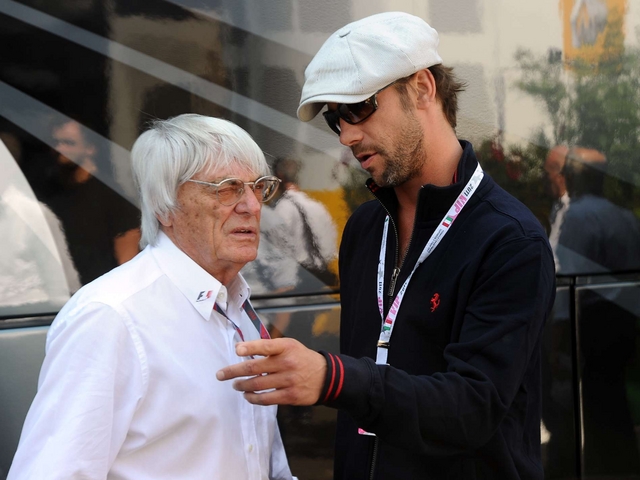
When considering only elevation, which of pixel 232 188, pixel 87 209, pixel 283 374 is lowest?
pixel 283 374

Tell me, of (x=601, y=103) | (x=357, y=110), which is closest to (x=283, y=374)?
(x=357, y=110)

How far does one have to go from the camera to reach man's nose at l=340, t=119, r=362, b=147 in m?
2.09

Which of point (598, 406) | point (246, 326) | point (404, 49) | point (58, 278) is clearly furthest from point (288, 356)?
point (598, 406)

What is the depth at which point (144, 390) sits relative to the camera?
1735 millimetres

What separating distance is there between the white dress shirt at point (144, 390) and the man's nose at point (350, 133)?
0.56 m

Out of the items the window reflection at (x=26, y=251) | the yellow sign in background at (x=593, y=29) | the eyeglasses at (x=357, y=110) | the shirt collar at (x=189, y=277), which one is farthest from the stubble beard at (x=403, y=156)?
the yellow sign in background at (x=593, y=29)

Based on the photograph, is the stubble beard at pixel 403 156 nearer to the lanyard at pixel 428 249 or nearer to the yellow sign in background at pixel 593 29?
the lanyard at pixel 428 249

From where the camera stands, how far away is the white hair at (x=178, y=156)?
6.50 ft

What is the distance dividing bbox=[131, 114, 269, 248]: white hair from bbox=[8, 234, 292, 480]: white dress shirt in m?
0.10

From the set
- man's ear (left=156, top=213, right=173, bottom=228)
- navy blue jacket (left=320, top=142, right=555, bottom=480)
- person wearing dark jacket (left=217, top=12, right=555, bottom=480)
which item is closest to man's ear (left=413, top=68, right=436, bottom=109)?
person wearing dark jacket (left=217, top=12, right=555, bottom=480)

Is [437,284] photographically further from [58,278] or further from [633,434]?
[633,434]

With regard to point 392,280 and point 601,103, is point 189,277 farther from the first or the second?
point 601,103

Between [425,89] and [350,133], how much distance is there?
26 cm

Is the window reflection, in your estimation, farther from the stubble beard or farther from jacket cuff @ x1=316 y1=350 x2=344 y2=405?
jacket cuff @ x1=316 y1=350 x2=344 y2=405
